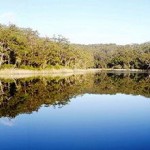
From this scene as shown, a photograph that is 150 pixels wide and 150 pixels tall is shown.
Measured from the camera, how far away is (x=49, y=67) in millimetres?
94312

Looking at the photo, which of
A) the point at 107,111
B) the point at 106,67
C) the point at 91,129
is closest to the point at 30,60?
the point at 107,111

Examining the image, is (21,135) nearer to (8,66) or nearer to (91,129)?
(91,129)

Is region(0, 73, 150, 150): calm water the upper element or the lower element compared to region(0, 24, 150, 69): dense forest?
lower

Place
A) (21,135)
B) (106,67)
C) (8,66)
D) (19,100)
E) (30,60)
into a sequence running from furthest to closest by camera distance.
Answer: (106,67)
(30,60)
(8,66)
(19,100)
(21,135)

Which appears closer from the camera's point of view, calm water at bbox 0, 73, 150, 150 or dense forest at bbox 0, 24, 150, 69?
calm water at bbox 0, 73, 150, 150

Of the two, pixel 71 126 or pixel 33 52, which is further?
pixel 33 52

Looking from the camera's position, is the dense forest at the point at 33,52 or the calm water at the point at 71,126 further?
the dense forest at the point at 33,52

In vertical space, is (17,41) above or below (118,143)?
above

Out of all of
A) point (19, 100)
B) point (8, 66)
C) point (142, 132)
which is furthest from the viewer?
point (8, 66)

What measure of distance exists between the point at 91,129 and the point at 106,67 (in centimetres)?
15263

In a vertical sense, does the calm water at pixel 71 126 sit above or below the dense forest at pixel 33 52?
below

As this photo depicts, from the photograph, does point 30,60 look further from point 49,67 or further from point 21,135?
point 21,135

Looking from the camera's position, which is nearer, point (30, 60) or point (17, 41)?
point (17, 41)

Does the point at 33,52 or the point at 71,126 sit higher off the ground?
the point at 33,52
